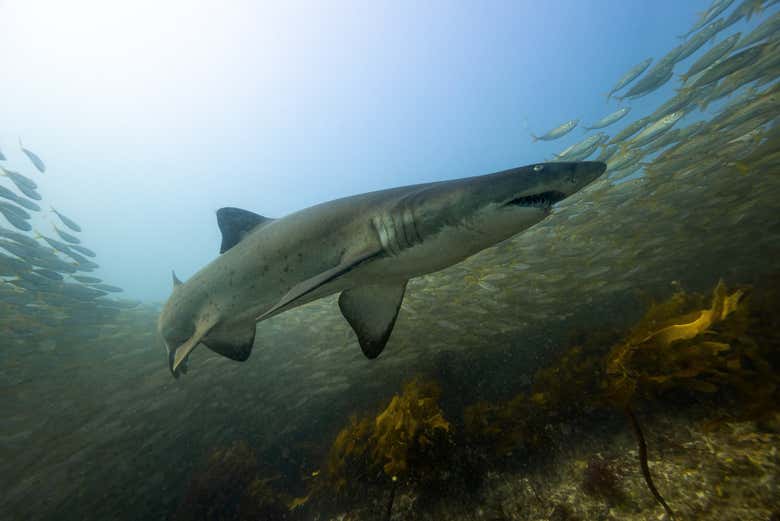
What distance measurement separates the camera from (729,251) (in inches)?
714

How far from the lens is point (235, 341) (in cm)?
432

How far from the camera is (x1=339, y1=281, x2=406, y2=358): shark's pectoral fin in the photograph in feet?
11.7

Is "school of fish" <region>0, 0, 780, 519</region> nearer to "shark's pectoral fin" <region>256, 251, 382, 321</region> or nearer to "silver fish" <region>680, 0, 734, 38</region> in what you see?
"silver fish" <region>680, 0, 734, 38</region>

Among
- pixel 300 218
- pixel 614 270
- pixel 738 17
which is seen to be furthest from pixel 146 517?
pixel 614 270

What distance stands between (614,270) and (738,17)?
34.6 ft

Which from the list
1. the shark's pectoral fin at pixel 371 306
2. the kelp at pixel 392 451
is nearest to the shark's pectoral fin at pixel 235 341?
the shark's pectoral fin at pixel 371 306

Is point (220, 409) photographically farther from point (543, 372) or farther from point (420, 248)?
point (420, 248)

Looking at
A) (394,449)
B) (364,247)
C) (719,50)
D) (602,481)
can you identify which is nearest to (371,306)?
(364,247)

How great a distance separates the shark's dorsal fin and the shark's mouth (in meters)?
3.27

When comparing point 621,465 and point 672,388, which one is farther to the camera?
point 672,388

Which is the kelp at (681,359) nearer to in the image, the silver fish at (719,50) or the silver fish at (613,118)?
the silver fish at (719,50)

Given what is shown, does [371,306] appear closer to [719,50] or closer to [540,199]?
[540,199]

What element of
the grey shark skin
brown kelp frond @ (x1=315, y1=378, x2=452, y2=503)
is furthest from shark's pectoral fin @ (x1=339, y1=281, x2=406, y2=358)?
brown kelp frond @ (x1=315, y1=378, x2=452, y2=503)

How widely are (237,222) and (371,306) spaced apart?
7.61 ft
